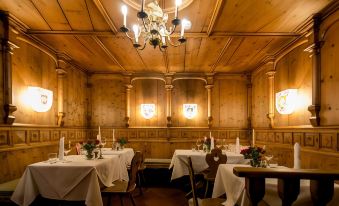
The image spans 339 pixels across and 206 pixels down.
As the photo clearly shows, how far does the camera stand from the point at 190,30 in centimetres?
429

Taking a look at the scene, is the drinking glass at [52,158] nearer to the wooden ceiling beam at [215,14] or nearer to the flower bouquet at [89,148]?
the flower bouquet at [89,148]

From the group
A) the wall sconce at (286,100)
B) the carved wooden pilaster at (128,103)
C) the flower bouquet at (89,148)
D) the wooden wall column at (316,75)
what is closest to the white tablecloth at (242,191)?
the wooden wall column at (316,75)

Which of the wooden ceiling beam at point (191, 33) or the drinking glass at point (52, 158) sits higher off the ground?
the wooden ceiling beam at point (191, 33)

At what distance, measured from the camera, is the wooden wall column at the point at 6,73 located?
383cm

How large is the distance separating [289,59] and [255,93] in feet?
7.49

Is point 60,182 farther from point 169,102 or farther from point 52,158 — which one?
point 169,102

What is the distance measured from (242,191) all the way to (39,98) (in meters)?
4.42

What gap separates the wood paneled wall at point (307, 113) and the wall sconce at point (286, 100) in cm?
11

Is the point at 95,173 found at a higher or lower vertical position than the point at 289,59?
lower

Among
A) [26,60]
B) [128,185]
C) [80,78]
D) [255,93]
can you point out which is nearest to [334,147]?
[128,185]

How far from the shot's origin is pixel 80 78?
24.1 feet

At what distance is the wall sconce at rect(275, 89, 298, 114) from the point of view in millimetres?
4941

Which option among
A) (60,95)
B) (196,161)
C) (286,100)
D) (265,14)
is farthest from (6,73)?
(286,100)

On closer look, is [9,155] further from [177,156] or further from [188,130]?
[188,130]
